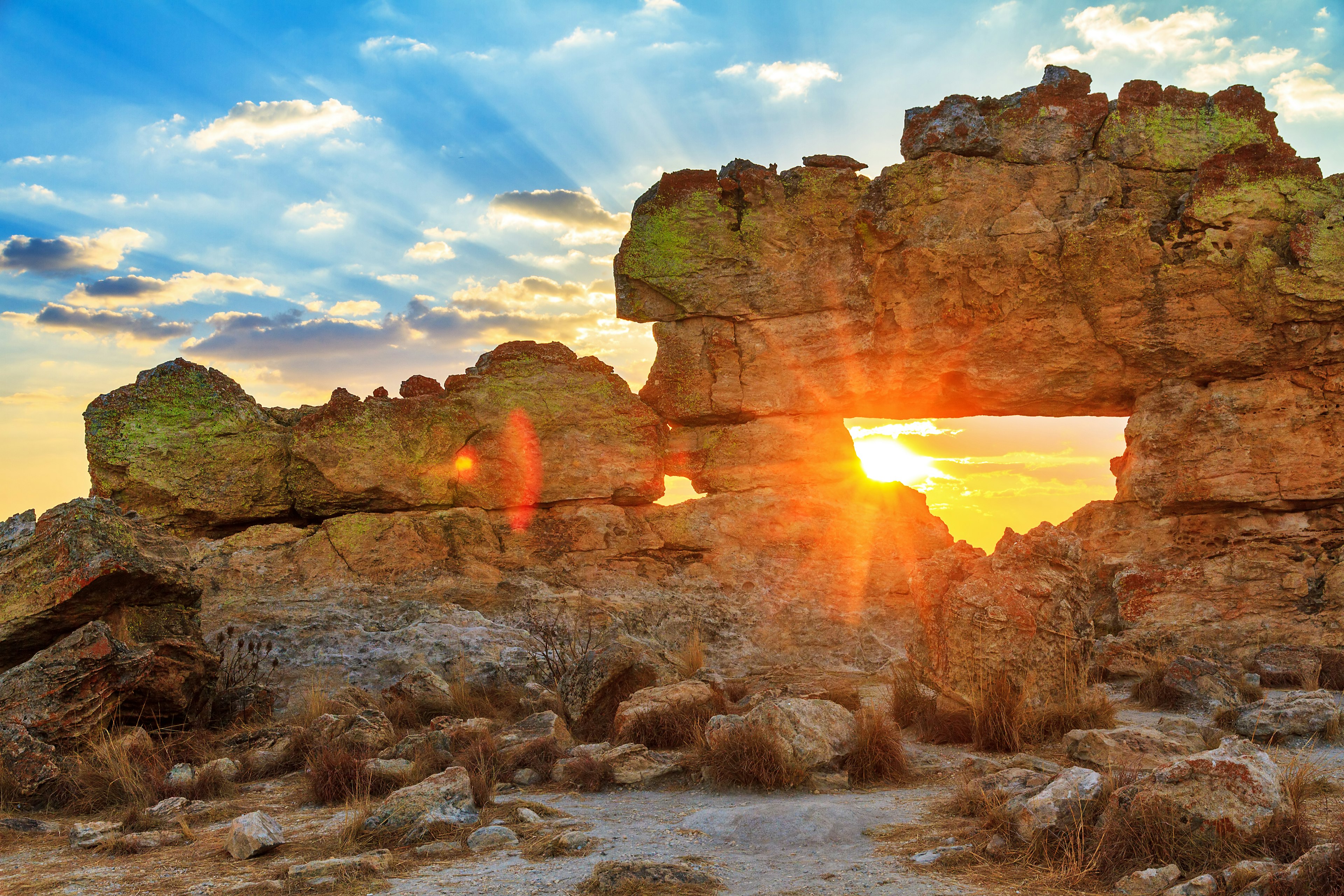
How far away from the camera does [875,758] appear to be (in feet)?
21.1

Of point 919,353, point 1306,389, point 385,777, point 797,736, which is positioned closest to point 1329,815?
point 797,736

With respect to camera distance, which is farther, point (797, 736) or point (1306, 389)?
point (1306, 389)

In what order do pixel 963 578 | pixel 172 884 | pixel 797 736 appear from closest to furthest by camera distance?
pixel 172 884 < pixel 797 736 < pixel 963 578

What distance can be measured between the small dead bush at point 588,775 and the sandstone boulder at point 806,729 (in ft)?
2.59

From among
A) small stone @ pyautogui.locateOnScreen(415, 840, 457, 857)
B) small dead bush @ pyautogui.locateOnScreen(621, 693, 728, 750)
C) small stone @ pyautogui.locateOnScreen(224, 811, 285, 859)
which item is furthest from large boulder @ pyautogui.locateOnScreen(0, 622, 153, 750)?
small dead bush @ pyautogui.locateOnScreen(621, 693, 728, 750)

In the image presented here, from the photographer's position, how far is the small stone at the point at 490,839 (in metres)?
5.06

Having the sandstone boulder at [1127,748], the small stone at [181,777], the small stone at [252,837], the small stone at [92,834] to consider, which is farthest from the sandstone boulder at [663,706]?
the small stone at [92,834]

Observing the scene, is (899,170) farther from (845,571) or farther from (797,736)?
(797,736)

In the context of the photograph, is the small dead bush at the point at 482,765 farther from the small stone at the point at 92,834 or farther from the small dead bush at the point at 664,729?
the small stone at the point at 92,834

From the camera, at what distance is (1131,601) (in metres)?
12.7

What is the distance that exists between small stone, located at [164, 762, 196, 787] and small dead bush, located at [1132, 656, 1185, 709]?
309 inches

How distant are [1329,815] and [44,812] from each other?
7619mm

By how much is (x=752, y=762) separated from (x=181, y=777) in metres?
3.90

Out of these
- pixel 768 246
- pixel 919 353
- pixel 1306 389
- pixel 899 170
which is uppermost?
pixel 899 170
